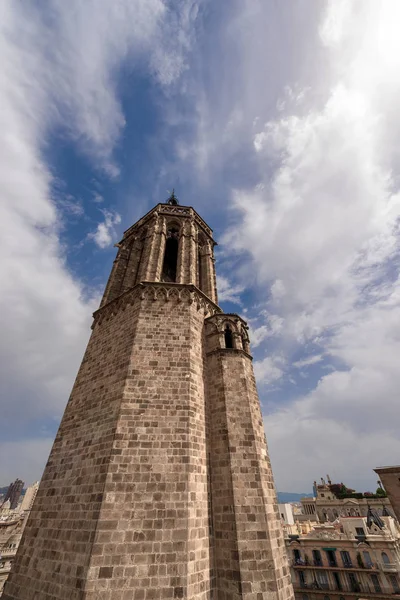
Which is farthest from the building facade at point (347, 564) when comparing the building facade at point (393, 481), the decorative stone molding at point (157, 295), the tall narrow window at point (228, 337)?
the decorative stone molding at point (157, 295)

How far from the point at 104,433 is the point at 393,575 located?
33.3 metres

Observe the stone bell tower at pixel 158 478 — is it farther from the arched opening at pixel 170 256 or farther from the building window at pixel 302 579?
the building window at pixel 302 579

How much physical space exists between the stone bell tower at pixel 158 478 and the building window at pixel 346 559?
27303mm

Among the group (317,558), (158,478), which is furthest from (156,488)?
(317,558)

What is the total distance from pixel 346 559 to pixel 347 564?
1.23ft

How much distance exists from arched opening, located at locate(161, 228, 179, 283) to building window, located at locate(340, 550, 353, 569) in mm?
31522

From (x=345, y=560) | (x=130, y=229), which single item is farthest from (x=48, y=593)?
(x=345, y=560)

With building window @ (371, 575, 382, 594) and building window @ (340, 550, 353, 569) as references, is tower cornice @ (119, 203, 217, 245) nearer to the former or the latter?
building window @ (340, 550, 353, 569)

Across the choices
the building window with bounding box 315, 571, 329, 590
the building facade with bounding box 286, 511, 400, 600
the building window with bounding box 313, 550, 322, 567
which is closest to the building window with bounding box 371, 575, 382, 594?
Result: the building facade with bounding box 286, 511, 400, 600

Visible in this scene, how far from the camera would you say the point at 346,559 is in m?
26.1

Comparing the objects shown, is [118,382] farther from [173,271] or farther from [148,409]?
[173,271]

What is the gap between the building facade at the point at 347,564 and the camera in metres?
24.7

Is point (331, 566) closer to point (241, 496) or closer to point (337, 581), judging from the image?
point (337, 581)

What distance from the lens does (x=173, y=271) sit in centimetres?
1911
